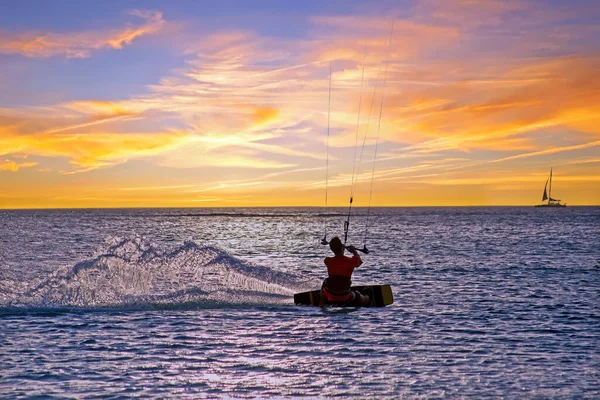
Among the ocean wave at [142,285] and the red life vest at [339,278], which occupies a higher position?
the red life vest at [339,278]

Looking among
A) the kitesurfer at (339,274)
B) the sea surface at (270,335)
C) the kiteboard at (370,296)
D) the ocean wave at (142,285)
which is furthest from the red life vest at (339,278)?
the ocean wave at (142,285)

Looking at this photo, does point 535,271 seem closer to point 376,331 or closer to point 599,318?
point 599,318

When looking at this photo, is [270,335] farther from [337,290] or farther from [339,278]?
[337,290]

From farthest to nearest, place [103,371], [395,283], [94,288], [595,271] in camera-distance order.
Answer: [595,271], [395,283], [94,288], [103,371]

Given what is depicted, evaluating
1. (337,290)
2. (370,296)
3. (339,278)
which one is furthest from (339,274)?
(370,296)

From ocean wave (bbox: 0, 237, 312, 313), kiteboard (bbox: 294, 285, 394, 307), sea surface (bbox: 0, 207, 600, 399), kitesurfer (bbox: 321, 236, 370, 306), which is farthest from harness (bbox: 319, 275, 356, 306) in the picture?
ocean wave (bbox: 0, 237, 312, 313)

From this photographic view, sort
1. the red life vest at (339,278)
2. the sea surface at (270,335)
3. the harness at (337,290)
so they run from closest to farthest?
1. the sea surface at (270,335)
2. the red life vest at (339,278)
3. the harness at (337,290)

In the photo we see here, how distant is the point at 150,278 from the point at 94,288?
13.0ft

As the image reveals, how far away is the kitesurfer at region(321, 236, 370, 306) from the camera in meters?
22.9

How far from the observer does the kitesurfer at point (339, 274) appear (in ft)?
75.0

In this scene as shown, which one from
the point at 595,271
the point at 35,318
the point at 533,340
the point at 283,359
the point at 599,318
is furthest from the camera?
the point at 595,271

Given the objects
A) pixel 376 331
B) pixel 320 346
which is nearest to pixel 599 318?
pixel 376 331

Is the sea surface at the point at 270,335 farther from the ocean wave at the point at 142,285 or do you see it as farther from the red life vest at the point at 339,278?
the red life vest at the point at 339,278

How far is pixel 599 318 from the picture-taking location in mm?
24172
